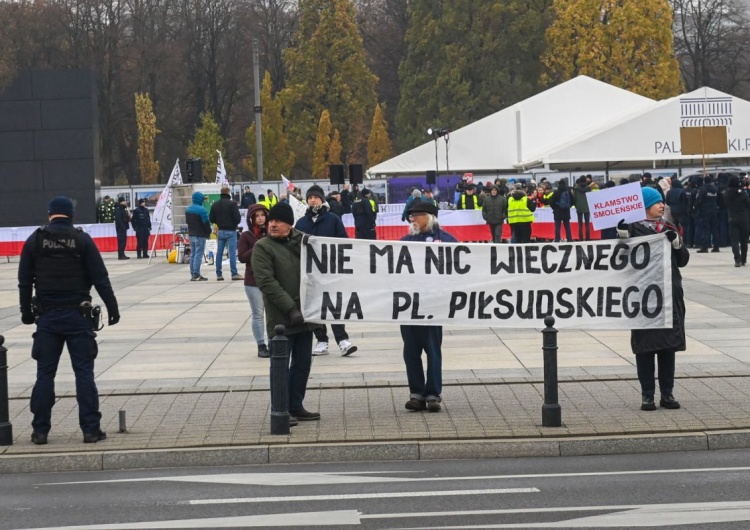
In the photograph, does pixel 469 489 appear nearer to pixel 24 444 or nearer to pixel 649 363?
pixel 649 363

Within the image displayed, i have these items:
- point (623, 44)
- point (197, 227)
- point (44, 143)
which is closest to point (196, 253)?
point (197, 227)

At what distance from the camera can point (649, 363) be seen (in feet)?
36.0

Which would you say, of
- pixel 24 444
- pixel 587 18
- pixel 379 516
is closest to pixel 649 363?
pixel 379 516

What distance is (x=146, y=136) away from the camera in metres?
76.6

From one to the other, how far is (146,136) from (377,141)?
45.5ft

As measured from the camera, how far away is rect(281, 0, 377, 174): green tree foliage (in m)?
82.0

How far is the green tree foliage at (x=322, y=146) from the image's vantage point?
260 feet

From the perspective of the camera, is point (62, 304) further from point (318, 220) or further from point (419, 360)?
point (318, 220)

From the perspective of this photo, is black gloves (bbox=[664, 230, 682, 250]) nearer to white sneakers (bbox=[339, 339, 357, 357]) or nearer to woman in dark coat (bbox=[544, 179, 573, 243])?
white sneakers (bbox=[339, 339, 357, 357])

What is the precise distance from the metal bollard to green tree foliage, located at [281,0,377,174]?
71.7 meters

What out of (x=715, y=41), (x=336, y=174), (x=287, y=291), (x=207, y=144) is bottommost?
(x=287, y=291)

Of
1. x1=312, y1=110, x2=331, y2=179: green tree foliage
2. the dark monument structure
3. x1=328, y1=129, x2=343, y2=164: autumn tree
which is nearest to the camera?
the dark monument structure

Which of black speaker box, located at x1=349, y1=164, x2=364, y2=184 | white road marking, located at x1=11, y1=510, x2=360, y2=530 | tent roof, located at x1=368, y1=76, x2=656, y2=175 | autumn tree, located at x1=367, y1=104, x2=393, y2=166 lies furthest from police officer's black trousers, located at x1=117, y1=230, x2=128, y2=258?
autumn tree, located at x1=367, y1=104, x2=393, y2=166

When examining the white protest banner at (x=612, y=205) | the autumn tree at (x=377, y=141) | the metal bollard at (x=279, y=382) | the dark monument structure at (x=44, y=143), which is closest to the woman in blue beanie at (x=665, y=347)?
the metal bollard at (x=279, y=382)
